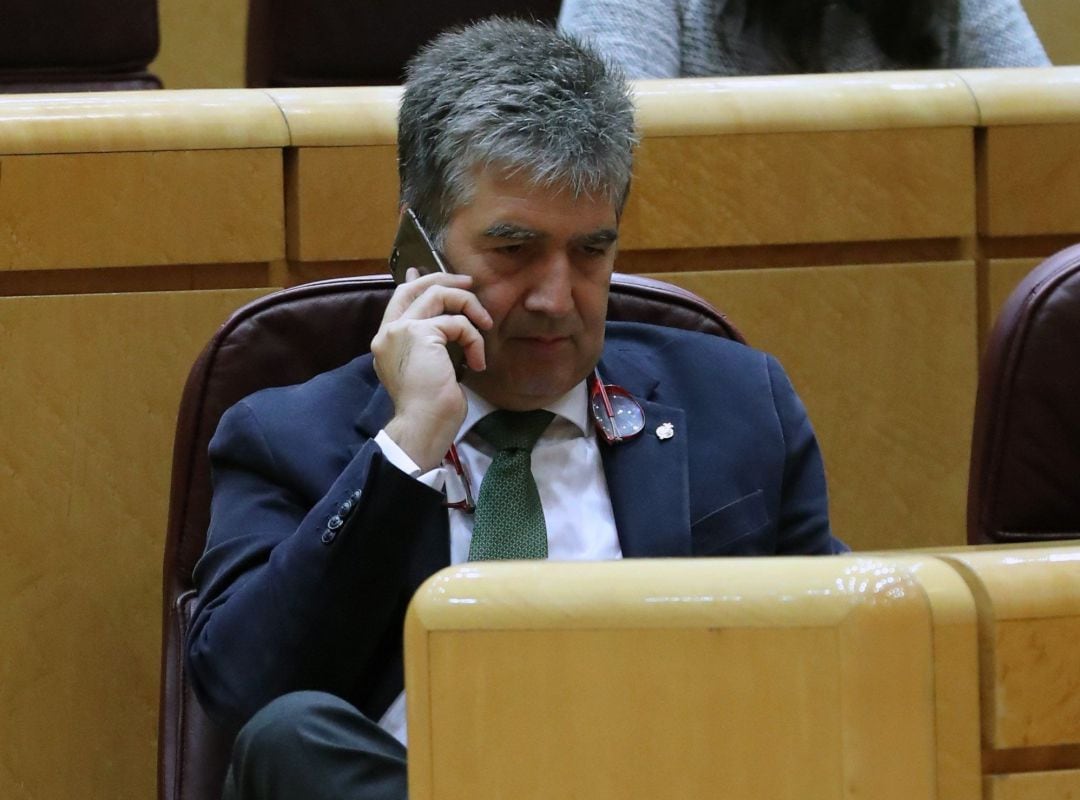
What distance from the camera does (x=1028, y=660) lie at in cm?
70

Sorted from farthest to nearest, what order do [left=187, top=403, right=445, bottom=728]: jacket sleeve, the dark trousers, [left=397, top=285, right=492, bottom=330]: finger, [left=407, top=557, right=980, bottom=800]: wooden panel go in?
[left=397, top=285, right=492, bottom=330]: finger, [left=187, top=403, right=445, bottom=728]: jacket sleeve, the dark trousers, [left=407, top=557, right=980, bottom=800]: wooden panel

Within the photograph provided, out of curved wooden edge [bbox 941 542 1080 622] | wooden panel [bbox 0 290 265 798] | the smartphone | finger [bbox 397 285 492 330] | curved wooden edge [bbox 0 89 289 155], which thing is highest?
curved wooden edge [bbox 0 89 289 155]

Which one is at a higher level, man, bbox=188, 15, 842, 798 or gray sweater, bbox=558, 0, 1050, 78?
gray sweater, bbox=558, 0, 1050, 78

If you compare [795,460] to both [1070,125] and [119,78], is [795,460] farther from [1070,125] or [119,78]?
[119,78]

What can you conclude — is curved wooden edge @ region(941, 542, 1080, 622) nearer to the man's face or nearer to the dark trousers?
the dark trousers

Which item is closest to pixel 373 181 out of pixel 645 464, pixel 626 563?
pixel 645 464

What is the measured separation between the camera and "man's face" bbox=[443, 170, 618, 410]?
1.25m

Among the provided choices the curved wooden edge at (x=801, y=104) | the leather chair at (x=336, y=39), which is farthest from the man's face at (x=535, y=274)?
the leather chair at (x=336, y=39)

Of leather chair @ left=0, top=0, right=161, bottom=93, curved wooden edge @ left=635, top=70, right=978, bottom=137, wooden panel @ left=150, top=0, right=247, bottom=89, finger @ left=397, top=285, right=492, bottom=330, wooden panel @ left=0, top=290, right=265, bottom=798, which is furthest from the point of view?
wooden panel @ left=150, top=0, right=247, bottom=89

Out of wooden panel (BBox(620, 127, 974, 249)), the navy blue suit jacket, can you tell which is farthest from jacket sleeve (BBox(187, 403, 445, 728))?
wooden panel (BBox(620, 127, 974, 249))

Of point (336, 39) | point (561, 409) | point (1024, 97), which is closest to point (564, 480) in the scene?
point (561, 409)

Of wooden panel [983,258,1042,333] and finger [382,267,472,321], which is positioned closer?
finger [382,267,472,321]

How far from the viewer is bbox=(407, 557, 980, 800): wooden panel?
679 mm

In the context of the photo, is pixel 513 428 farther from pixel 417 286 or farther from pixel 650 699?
pixel 650 699
